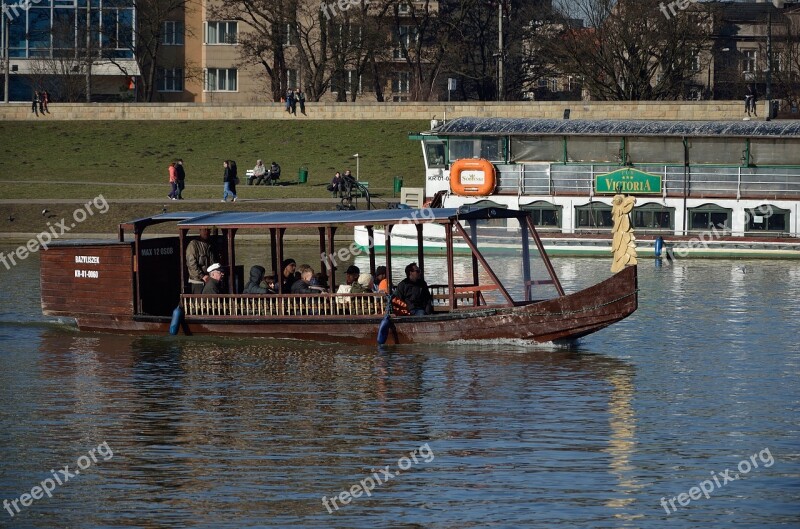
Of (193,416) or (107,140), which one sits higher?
(107,140)

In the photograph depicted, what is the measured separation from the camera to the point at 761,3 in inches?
4520

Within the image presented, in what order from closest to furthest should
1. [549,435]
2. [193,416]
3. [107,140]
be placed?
[549,435] < [193,416] < [107,140]

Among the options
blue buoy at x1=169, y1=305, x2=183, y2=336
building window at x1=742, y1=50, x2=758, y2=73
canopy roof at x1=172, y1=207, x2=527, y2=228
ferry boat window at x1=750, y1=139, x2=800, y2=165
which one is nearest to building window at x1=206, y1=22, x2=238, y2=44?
building window at x1=742, y1=50, x2=758, y2=73

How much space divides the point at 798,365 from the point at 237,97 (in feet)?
251

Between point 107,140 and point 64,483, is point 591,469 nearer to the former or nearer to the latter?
point 64,483

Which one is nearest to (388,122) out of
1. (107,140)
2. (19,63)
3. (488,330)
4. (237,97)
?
(107,140)

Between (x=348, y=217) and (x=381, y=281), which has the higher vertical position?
(x=348, y=217)

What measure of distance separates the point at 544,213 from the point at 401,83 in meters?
47.9

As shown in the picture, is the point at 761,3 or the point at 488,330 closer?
the point at 488,330

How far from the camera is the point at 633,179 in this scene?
46.9m

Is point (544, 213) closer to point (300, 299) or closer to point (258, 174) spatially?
point (258, 174)

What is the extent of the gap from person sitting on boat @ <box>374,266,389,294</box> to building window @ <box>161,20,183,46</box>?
7418cm

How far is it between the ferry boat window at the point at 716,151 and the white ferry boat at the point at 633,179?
37 mm

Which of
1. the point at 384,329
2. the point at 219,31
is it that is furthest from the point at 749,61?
the point at 384,329
